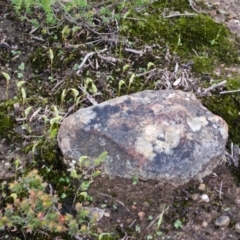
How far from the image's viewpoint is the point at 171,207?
9.54ft

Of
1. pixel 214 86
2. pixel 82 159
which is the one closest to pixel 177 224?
pixel 82 159

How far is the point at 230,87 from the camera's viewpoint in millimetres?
3637

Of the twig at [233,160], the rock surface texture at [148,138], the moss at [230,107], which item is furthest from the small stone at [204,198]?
the moss at [230,107]

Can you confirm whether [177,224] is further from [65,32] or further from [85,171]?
[65,32]

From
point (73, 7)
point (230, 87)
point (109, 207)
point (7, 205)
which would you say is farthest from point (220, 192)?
point (73, 7)

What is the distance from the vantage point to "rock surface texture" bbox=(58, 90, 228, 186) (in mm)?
2941

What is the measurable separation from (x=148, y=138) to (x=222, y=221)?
63 cm

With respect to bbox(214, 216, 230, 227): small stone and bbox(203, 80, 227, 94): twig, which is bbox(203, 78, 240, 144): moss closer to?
bbox(203, 80, 227, 94): twig

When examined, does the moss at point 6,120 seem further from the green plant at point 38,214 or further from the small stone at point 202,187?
the small stone at point 202,187

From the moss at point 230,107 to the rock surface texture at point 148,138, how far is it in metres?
0.23

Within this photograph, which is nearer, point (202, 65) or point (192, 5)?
point (202, 65)

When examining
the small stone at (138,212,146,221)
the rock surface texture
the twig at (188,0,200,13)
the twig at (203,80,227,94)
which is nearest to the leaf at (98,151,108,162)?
the rock surface texture

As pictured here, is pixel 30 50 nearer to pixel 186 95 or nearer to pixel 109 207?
pixel 186 95

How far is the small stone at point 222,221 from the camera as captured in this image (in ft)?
9.32
